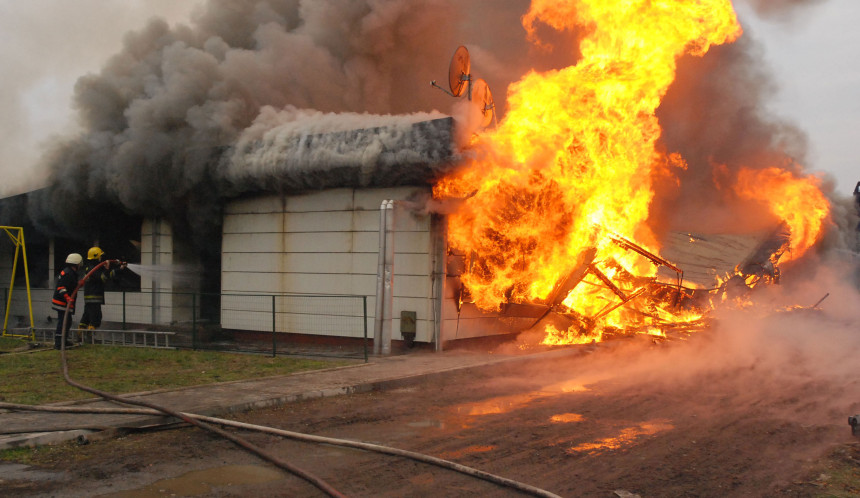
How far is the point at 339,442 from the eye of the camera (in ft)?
20.8

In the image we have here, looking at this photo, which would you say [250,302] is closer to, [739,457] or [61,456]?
[61,456]

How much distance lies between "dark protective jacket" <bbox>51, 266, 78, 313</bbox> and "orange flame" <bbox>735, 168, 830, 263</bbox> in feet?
57.7

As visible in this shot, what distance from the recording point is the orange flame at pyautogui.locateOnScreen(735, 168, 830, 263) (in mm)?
19203

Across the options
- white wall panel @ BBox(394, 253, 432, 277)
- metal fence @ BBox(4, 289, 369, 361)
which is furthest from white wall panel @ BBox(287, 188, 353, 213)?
metal fence @ BBox(4, 289, 369, 361)

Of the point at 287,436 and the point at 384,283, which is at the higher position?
the point at 384,283

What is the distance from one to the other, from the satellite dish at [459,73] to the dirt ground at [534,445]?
653cm

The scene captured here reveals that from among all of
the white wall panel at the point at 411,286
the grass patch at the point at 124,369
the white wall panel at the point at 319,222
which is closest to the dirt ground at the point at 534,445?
the grass patch at the point at 124,369

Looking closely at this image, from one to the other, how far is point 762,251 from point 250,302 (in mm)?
12533

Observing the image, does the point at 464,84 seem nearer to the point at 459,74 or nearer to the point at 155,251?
the point at 459,74

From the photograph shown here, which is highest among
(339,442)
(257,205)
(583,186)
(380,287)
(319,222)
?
(583,186)

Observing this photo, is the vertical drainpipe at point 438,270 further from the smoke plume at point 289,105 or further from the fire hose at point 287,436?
the fire hose at point 287,436

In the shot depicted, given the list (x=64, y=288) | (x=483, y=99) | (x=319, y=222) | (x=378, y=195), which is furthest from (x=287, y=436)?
(x=483, y=99)

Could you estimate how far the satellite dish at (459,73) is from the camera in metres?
14.2

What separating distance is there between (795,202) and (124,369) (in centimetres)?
1782
